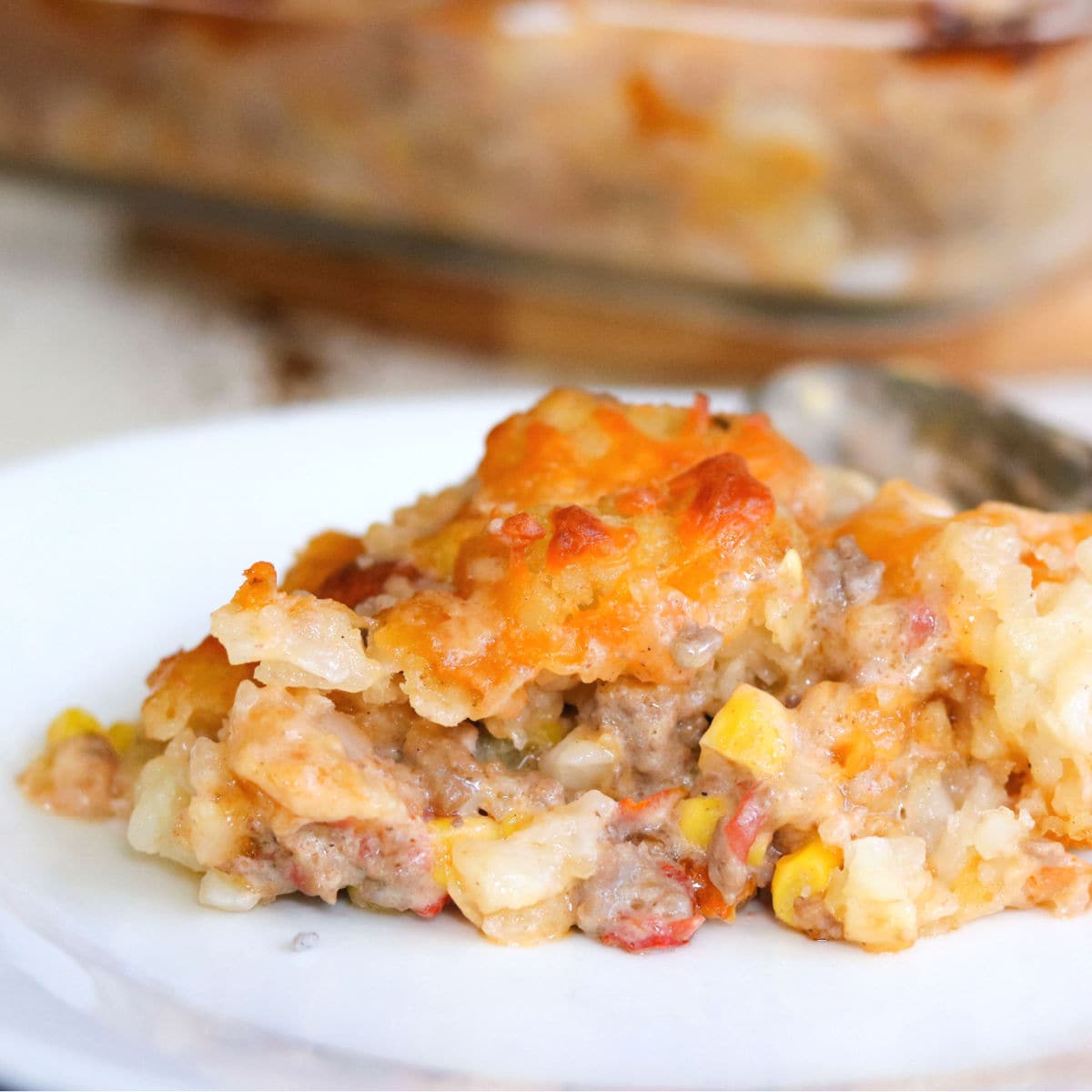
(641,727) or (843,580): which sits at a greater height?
(843,580)

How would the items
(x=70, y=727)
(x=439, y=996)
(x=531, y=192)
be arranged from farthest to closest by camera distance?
(x=531, y=192) → (x=70, y=727) → (x=439, y=996)

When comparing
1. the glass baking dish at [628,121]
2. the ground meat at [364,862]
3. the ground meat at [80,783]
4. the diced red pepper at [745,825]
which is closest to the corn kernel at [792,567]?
the diced red pepper at [745,825]

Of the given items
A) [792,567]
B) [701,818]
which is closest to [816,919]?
[701,818]

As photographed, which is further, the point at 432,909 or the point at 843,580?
the point at 843,580

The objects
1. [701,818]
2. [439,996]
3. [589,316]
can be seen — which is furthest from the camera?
[589,316]

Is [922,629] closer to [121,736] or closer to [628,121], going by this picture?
[121,736]

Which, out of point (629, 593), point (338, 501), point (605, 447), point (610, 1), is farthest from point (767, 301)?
point (629, 593)

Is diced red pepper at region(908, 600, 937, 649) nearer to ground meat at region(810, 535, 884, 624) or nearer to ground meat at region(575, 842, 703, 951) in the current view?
ground meat at region(810, 535, 884, 624)

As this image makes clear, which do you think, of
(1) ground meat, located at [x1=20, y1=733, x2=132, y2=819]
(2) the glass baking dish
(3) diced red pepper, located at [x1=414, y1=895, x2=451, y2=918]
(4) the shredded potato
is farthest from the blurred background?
(3) diced red pepper, located at [x1=414, y1=895, x2=451, y2=918]
